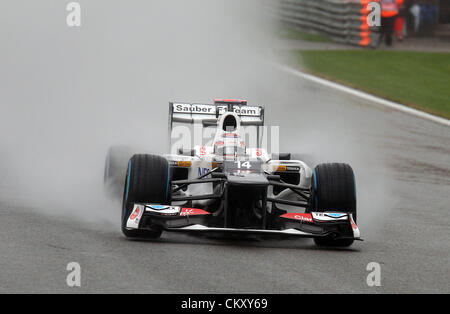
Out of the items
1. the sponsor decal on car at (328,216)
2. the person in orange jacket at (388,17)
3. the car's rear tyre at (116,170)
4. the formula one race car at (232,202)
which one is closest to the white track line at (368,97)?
the person in orange jacket at (388,17)

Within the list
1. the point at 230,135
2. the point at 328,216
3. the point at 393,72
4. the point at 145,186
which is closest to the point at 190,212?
the point at 145,186

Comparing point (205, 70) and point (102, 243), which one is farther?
point (205, 70)

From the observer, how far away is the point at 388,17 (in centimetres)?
3158

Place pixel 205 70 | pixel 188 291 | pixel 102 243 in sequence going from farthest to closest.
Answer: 1. pixel 205 70
2. pixel 102 243
3. pixel 188 291

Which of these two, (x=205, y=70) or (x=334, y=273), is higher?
(x=205, y=70)

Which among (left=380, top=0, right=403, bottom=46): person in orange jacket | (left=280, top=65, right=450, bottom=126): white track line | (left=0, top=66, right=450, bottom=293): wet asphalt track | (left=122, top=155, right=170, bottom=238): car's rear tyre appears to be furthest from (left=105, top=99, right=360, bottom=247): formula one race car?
(left=380, top=0, right=403, bottom=46): person in orange jacket

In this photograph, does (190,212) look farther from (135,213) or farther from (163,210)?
(135,213)

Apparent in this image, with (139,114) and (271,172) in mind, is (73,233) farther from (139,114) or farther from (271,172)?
(139,114)

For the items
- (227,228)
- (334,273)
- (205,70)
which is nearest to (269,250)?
(227,228)

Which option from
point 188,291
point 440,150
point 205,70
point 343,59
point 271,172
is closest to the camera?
→ point 188,291

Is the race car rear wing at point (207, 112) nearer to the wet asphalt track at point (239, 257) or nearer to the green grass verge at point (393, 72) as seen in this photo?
the wet asphalt track at point (239, 257)

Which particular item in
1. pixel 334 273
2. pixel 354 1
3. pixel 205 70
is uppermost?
pixel 354 1
